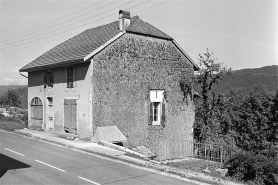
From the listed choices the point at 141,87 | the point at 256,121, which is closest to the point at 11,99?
the point at 141,87

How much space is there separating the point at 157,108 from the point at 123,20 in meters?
6.34

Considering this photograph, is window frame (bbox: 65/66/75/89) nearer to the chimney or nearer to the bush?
the chimney

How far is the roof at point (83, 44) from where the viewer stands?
1895cm

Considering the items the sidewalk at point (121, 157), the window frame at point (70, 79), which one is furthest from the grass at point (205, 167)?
the window frame at point (70, 79)

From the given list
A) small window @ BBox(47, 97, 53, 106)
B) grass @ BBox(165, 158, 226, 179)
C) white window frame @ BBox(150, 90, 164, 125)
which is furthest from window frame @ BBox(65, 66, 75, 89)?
grass @ BBox(165, 158, 226, 179)

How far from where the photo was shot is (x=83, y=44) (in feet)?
68.6

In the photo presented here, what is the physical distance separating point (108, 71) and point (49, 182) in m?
10.3

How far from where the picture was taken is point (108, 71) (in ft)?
61.1

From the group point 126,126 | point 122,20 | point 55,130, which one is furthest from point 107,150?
point 122,20

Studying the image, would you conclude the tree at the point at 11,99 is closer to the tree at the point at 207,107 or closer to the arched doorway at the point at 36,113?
the arched doorway at the point at 36,113

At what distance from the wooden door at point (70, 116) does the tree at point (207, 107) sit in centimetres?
926

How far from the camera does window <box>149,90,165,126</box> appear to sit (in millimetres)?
20781

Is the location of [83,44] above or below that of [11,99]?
above

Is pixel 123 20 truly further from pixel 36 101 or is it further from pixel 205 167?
pixel 205 167
